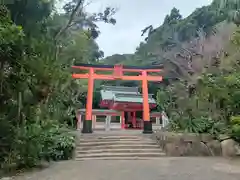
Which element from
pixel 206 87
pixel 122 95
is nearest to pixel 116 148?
pixel 206 87

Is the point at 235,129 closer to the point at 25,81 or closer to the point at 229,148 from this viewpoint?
the point at 229,148

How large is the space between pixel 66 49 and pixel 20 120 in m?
6.28

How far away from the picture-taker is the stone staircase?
760cm

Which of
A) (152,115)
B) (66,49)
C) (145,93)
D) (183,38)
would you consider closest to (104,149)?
(145,93)

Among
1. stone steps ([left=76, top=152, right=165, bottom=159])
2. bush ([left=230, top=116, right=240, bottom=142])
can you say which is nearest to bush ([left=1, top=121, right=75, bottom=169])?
stone steps ([left=76, top=152, right=165, bottom=159])

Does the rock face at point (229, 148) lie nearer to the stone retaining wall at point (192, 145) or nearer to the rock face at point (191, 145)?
the stone retaining wall at point (192, 145)

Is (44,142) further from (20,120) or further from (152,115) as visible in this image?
(152,115)

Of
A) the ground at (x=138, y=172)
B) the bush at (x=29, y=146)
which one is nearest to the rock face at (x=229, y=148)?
the ground at (x=138, y=172)

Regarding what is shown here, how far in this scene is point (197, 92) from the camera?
976 cm

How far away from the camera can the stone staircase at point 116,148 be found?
24.9ft

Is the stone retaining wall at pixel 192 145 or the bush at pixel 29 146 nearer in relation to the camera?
the bush at pixel 29 146

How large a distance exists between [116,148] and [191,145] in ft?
7.42

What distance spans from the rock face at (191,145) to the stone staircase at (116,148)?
0.35 metres

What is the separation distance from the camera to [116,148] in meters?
8.22
